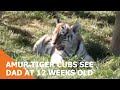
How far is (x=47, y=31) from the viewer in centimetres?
711

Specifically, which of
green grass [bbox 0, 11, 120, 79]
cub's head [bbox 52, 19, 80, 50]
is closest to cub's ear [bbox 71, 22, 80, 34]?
cub's head [bbox 52, 19, 80, 50]

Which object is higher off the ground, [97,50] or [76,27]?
[76,27]

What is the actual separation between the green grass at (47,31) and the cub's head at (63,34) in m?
0.23

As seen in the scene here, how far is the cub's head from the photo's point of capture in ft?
22.1

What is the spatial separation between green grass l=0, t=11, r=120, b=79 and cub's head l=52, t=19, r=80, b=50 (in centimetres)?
23

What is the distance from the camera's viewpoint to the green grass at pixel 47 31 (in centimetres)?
672

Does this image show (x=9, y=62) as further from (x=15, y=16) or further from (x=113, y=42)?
(x=113, y=42)

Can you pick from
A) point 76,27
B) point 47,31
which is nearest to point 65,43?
point 76,27

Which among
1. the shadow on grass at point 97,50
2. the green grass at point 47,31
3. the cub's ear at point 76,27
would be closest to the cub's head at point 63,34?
the cub's ear at point 76,27

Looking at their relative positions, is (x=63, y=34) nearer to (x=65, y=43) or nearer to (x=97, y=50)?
(x=65, y=43)

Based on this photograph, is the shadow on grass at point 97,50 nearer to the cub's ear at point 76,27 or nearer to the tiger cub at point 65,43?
the tiger cub at point 65,43

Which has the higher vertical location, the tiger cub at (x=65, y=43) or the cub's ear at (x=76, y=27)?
the cub's ear at (x=76, y=27)

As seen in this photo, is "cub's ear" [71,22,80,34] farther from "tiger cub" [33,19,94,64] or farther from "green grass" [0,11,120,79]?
"green grass" [0,11,120,79]

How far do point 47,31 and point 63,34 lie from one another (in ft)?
1.35
